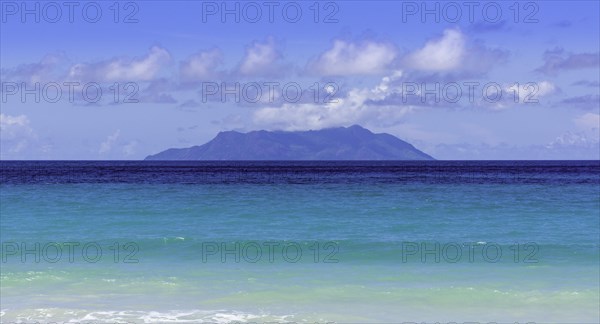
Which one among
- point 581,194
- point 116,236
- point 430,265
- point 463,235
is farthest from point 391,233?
point 581,194

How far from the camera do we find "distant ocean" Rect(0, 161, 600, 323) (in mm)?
13875

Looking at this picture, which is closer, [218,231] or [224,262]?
[224,262]

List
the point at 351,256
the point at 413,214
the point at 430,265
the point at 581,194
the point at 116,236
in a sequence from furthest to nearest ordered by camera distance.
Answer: the point at 581,194, the point at 413,214, the point at 116,236, the point at 351,256, the point at 430,265

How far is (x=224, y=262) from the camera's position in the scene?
758 inches

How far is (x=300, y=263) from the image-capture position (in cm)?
1931

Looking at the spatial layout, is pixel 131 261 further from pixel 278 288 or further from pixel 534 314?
pixel 534 314

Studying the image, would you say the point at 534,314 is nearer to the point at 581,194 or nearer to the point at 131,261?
the point at 131,261

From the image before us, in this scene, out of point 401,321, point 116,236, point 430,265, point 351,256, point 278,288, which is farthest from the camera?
point 116,236

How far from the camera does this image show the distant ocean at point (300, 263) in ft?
45.5

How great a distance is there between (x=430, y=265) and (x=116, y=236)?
11.6 metres

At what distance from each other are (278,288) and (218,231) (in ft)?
36.9

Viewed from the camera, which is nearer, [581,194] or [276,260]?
[276,260]

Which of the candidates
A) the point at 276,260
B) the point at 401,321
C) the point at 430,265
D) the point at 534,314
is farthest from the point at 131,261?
the point at 534,314

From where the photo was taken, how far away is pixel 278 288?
16000mm
